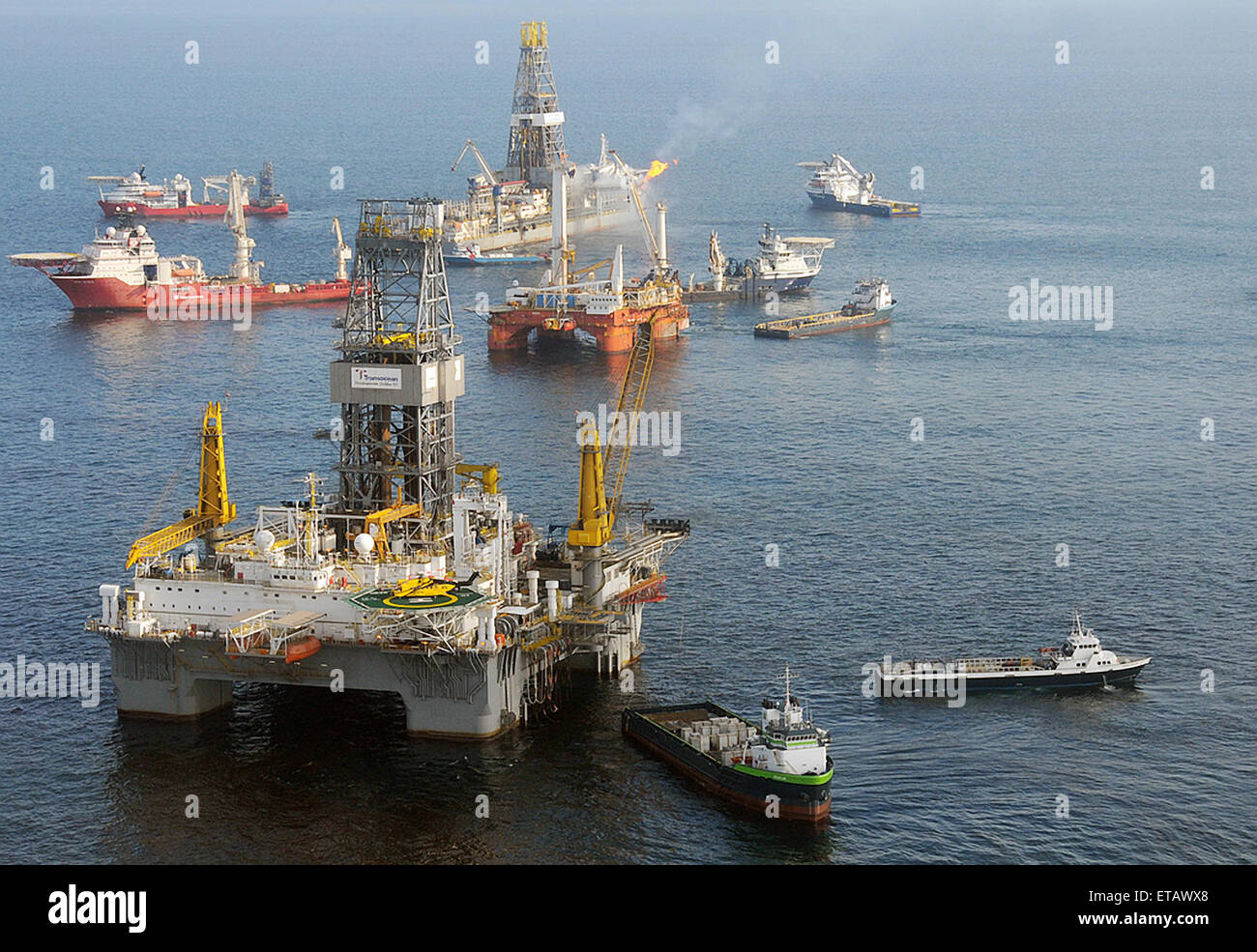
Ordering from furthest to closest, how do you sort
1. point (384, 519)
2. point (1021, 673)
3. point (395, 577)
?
point (1021, 673) → point (384, 519) → point (395, 577)

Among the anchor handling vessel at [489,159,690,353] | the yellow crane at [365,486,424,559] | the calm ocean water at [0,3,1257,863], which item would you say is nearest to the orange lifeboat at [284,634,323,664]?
the calm ocean water at [0,3,1257,863]

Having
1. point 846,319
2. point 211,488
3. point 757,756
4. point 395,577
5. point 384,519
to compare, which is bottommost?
point 757,756

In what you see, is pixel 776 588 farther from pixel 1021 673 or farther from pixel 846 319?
pixel 846 319

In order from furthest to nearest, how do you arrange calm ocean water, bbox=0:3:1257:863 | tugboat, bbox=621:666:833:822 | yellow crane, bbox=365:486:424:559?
yellow crane, bbox=365:486:424:559
tugboat, bbox=621:666:833:822
calm ocean water, bbox=0:3:1257:863

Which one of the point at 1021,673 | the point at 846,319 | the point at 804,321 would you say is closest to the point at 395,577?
the point at 1021,673

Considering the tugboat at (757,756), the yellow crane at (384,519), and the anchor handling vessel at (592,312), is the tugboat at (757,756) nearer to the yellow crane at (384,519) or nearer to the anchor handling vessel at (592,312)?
the yellow crane at (384,519)

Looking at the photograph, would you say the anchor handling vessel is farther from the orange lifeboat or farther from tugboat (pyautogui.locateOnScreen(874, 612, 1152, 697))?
the orange lifeboat

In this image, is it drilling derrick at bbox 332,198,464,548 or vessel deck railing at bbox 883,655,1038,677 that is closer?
vessel deck railing at bbox 883,655,1038,677
